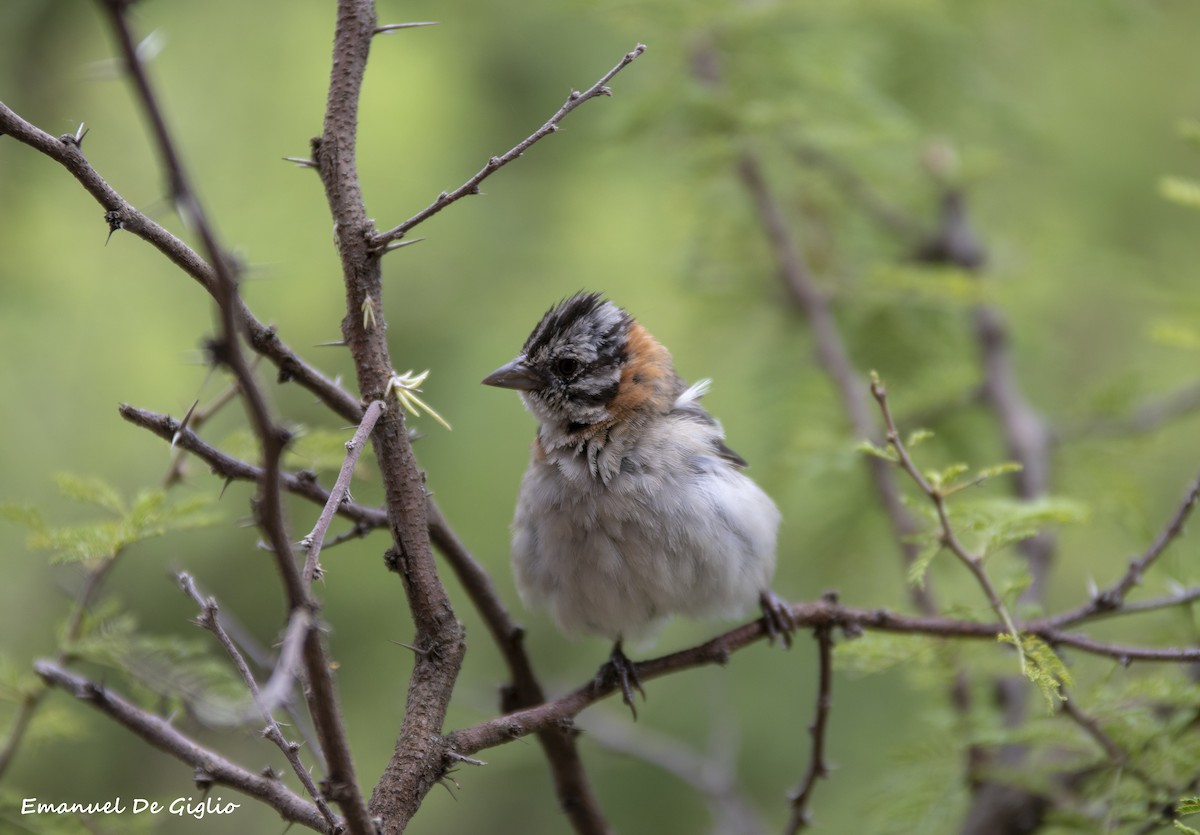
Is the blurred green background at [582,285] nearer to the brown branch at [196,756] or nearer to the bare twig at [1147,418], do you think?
the bare twig at [1147,418]

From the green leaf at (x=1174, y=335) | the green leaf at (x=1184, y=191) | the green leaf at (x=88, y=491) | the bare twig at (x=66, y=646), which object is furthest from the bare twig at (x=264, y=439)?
the green leaf at (x=1174, y=335)

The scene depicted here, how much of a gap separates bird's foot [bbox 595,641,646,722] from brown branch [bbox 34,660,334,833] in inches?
63.8

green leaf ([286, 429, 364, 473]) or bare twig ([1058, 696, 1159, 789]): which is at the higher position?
green leaf ([286, 429, 364, 473])

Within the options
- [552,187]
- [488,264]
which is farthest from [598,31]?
[488,264]

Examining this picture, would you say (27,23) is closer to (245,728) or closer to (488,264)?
(488,264)

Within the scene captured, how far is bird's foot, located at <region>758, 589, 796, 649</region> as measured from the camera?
4121mm

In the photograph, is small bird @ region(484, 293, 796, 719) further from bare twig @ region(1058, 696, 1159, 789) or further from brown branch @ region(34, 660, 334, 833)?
brown branch @ region(34, 660, 334, 833)

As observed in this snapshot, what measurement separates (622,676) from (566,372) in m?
1.39

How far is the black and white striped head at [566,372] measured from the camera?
A: 16.2 ft

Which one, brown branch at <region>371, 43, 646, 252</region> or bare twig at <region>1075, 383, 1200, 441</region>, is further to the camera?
bare twig at <region>1075, 383, 1200, 441</region>

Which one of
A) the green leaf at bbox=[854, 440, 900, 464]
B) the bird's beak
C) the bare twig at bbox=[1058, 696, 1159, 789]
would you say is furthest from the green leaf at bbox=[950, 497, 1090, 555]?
the bird's beak

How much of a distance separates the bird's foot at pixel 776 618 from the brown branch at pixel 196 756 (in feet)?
5.99

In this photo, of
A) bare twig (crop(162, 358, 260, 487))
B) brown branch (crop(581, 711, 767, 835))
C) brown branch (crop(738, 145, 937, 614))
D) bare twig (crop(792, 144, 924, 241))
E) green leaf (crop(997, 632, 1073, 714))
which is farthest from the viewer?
bare twig (crop(792, 144, 924, 241))

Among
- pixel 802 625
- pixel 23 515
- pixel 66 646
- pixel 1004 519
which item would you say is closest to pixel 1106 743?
pixel 1004 519
